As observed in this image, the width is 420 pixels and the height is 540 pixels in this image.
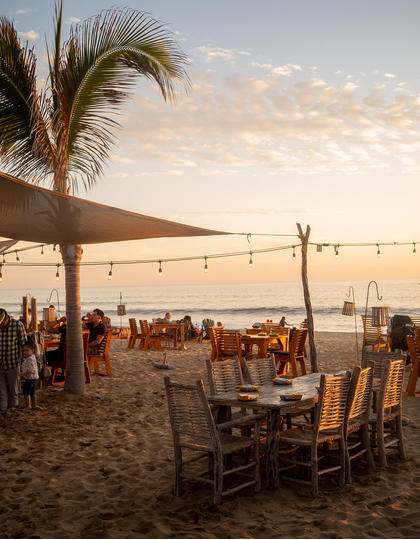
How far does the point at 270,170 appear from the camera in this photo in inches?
493

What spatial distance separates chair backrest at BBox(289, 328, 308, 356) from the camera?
904cm

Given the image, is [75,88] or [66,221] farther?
[75,88]

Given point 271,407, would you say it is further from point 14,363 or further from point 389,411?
point 14,363

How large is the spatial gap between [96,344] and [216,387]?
4.82 m

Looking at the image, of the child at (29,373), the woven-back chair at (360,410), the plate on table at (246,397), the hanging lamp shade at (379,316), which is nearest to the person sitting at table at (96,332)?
the child at (29,373)

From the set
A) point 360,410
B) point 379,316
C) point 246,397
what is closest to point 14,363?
point 246,397

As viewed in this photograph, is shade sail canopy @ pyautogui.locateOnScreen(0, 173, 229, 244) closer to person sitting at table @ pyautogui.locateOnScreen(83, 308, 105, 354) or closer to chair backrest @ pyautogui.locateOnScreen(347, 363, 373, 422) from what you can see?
person sitting at table @ pyautogui.locateOnScreen(83, 308, 105, 354)

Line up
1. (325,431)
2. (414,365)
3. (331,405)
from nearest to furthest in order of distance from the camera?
(331,405) < (325,431) < (414,365)

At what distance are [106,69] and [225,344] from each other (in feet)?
18.5

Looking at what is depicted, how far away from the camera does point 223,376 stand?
4773 millimetres

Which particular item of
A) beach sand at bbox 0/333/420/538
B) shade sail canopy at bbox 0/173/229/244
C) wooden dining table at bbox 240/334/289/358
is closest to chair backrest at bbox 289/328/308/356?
wooden dining table at bbox 240/334/289/358

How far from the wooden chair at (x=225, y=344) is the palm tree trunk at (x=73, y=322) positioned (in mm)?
3299

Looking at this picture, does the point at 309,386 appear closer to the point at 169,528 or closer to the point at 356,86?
the point at 169,528

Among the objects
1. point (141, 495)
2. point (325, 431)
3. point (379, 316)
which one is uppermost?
point (379, 316)
